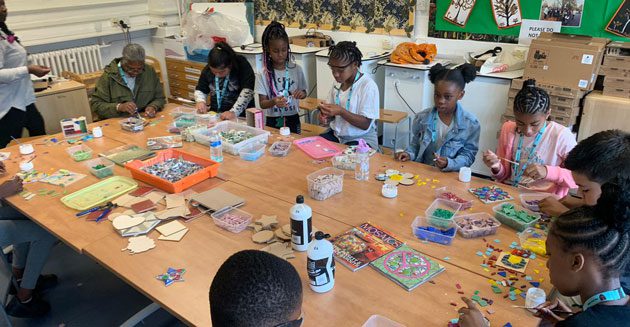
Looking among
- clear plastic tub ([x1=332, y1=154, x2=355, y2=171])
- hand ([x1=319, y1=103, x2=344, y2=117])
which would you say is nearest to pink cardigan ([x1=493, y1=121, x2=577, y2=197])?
clear plastic tub ([x1=332, y1=154, x2=355, y2=171])

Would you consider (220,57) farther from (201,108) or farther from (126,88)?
(126,88)

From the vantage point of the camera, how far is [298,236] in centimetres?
177

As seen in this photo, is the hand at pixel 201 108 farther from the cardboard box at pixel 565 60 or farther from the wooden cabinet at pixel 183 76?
the cardboard box at pixel 565 60

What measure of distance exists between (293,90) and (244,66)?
486 millimetres

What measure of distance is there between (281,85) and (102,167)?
1.54m

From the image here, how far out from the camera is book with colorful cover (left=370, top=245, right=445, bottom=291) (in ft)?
5.21

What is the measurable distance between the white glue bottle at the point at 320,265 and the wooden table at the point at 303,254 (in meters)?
0.03

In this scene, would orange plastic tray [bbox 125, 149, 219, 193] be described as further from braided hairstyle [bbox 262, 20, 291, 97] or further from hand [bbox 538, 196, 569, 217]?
hand [bbox 538, 196, 569, 217]

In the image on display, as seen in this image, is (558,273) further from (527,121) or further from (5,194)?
(5,194)

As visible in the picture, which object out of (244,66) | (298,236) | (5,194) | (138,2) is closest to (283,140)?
(244,66)

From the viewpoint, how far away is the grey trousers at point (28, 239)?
7.98 feet

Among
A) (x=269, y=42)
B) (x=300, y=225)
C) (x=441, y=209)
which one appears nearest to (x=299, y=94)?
(x=269, y=42)

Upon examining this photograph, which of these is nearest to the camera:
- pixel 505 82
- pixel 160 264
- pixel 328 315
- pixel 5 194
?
pixel 328 315

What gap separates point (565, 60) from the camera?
3541mm
